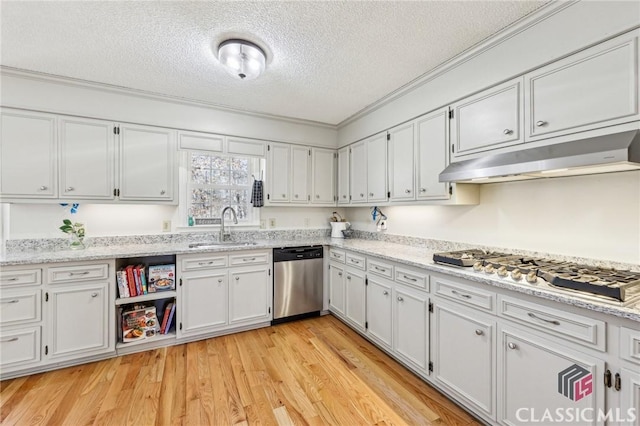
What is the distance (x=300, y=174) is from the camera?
3875 millimetres

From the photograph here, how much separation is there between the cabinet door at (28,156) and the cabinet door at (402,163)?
11.1 ft

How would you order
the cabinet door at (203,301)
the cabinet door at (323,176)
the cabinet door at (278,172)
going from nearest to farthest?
the cabinet door at (203,301) → the cabinet door at (278,172) → the cabinet door at (323,176)

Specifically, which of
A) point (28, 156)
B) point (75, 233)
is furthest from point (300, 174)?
point (28, 156)

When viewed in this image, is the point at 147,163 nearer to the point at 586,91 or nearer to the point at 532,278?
the point at 532,278

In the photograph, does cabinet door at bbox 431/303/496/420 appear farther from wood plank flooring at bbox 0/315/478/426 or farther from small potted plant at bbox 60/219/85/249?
small potted plant at bbox 60/219/85/249

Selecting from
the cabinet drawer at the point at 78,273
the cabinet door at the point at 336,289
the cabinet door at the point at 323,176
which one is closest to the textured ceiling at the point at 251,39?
the cabinet door at the point at 323,176

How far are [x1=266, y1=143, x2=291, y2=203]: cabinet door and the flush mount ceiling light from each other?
1.42 metres

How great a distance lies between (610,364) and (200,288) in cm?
307

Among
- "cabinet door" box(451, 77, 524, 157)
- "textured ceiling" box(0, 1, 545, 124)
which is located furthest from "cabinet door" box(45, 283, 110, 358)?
"cabinet door" box(451, 77, 524, 157)

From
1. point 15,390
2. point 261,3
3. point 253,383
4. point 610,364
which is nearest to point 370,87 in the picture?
point 261,3

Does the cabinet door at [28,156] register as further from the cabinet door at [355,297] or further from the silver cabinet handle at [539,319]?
the silver cabinet handle at [539,319]

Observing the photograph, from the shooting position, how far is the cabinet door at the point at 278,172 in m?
3.68

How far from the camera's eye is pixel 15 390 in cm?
209

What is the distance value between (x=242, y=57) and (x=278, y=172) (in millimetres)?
1719
